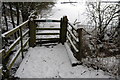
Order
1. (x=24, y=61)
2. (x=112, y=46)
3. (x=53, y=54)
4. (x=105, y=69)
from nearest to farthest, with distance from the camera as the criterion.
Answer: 1. (x=105, y=69)
2. (x=24, y=61)
3. (x=53, y=54)
4. (x=112, y=46)

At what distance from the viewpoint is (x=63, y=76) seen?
164 inches

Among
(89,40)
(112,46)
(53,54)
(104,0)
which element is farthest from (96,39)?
(53,54)

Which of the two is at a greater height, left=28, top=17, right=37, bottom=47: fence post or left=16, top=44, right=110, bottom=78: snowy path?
left=28, top=17, right=37, bottom=47: fence post

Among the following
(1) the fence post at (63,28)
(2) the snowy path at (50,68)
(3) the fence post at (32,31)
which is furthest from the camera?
(1) the fence post at (63,28)

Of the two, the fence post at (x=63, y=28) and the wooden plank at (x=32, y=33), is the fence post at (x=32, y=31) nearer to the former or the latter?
the wooden plank at (x=32, y=33)

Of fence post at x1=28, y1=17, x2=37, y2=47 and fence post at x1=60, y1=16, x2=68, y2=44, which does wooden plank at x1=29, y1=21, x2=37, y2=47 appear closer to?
fence post at x1=28, y1=17, x2=37, y2=47

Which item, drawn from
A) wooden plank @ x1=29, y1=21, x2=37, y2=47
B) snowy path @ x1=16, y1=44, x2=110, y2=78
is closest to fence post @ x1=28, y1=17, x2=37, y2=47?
wooden plank @ x1=29, y1=21, x2=37, y2=47

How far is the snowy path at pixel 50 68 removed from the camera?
419 cm

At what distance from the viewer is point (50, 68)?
459cm

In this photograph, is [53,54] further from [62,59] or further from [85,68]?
[85,68]

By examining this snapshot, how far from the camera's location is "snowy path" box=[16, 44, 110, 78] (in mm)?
4191

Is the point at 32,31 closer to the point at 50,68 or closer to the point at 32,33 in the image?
the point at 32,33

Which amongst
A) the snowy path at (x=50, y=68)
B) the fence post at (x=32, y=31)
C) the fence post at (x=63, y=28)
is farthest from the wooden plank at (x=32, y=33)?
the fence post at (x=63, y=28)

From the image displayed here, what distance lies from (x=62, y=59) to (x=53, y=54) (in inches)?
23.3
